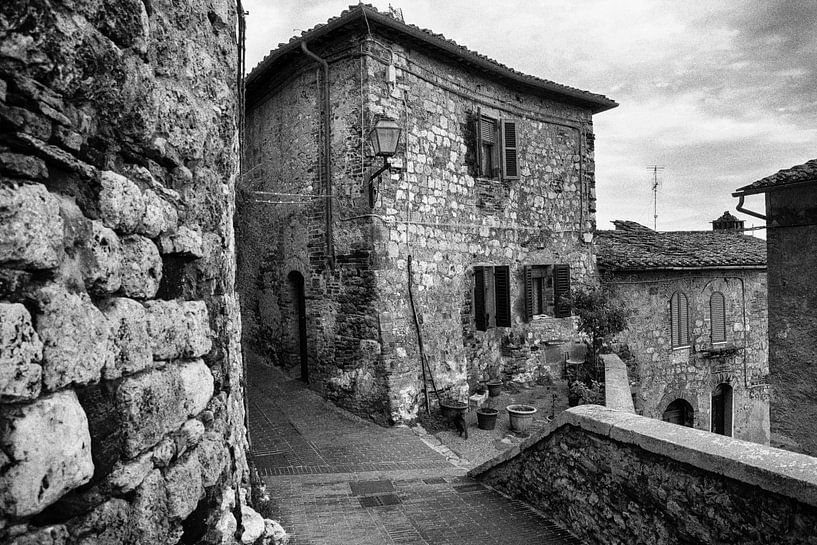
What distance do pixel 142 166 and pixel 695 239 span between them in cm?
1760

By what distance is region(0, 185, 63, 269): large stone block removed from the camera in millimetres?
1230

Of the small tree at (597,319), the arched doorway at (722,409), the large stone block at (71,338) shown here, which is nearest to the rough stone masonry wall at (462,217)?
the small tree at (597,319)

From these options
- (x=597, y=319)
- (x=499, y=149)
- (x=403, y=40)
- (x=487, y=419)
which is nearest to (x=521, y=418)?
(x=487, y=419)

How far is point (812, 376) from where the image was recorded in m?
8.66

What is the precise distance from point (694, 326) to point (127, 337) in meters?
15.6

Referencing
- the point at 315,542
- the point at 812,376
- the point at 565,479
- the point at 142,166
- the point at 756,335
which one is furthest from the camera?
the point at 756,335

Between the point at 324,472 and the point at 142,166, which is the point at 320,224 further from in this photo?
the point at 142,166

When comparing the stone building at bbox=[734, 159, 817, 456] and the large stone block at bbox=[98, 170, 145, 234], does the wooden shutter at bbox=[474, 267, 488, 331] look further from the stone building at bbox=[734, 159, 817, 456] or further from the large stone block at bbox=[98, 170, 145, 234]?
the large stone block at bbox=[98, 170, 145, 234]

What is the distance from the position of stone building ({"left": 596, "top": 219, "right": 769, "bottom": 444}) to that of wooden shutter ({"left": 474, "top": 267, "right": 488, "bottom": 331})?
169 inches

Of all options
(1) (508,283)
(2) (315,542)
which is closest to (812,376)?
(1) (508,283)

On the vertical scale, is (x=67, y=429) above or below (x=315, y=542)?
above

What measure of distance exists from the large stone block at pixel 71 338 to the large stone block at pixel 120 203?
282 millimetres

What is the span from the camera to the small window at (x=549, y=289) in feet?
41.5

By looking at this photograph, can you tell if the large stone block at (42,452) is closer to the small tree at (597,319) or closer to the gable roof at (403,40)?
the gable roof at (403,40)
